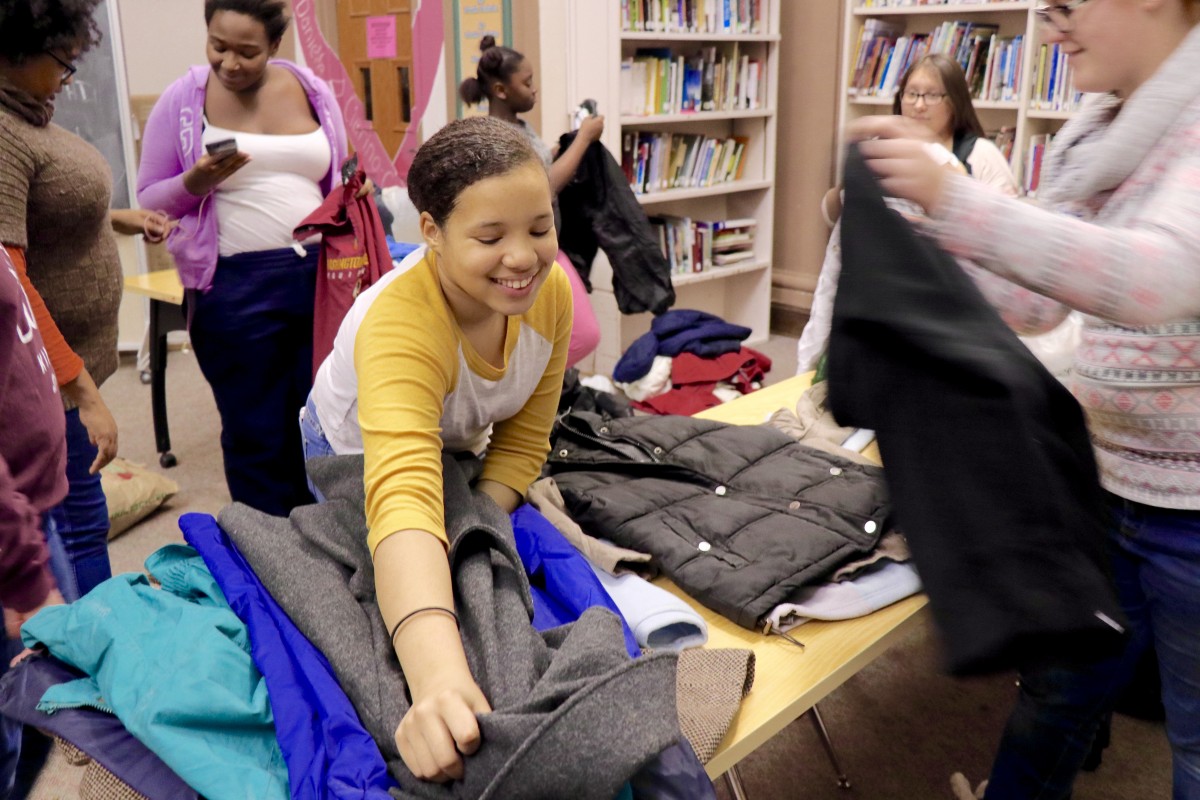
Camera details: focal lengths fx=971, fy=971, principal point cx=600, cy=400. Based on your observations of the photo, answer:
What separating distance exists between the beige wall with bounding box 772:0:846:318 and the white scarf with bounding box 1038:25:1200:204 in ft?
12.0

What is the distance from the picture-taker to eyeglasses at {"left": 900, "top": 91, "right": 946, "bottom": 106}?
10.4 ft

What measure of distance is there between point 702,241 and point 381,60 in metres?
1.79

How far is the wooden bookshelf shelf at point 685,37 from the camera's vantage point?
4152mm

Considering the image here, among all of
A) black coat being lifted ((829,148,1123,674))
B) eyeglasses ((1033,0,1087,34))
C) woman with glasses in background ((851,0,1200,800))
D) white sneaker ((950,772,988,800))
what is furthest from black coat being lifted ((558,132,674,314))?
black coat being lifted ((829,148,1123,674))

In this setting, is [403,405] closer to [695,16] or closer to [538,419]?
[538,419]

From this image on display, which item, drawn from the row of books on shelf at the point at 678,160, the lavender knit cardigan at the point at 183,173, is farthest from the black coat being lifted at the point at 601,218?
the lavender knit cardigan at the point at 183,173

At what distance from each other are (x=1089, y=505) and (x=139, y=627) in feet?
3.37

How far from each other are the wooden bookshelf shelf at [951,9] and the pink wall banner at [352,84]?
78.1 inches

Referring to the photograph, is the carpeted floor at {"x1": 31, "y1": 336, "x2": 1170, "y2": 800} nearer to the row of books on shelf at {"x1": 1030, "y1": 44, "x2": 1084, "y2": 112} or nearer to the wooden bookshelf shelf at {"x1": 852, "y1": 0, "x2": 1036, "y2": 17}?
the row of books on shelf at {"x1": 1030, "y1": 44, "x2": 1084, "y2": 112}

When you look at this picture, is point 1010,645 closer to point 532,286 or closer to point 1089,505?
point 1089,505

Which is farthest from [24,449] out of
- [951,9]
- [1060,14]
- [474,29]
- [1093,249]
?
[951,9]

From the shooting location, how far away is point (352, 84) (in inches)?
190

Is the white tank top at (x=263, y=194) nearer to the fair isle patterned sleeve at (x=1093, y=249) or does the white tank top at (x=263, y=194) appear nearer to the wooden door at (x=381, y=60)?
the fair isle patterned sleeve at (x=1093, y=249)

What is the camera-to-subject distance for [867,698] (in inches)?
89.8
